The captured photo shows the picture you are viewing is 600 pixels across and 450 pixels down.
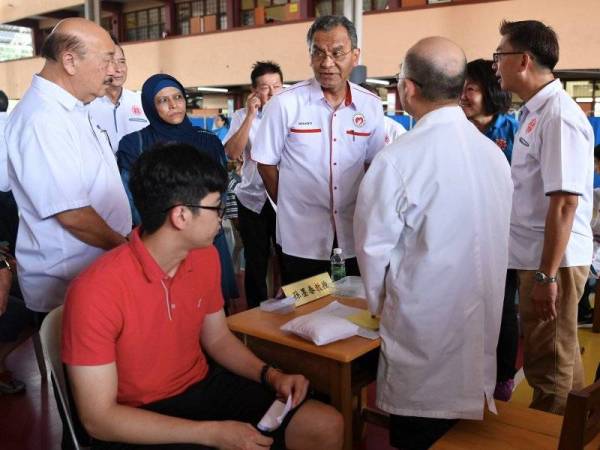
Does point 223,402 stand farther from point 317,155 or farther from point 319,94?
point 319,94

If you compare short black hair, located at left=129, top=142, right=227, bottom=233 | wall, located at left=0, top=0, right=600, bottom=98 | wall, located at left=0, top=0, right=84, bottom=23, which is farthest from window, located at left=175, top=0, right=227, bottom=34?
short black hair, located at left=129, top=142, right=227, bottom=233

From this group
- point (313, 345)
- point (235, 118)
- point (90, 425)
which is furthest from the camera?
point (235, 118)

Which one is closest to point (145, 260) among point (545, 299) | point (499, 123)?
point (545, 299)

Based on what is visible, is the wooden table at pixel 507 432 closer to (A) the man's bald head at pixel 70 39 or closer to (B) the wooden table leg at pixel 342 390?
(B) the wooden table leg at pixel 342 390

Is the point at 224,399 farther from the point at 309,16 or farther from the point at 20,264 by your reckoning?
the point at 309,16

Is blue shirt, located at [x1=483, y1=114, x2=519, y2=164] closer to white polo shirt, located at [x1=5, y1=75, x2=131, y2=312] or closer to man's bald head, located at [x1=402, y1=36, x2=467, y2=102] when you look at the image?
man's bald head, located at [x1=402, y1=36, x2=467, y2=102]

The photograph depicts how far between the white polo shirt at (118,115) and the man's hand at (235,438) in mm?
2179

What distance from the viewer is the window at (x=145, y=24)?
14617 millimetres

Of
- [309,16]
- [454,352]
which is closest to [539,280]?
[454,352]

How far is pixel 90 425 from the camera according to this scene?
138 cm

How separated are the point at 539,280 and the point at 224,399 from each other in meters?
1.18

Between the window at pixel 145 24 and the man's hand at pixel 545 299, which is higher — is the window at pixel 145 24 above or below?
above

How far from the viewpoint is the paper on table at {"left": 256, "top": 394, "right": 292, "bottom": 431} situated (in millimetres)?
1521

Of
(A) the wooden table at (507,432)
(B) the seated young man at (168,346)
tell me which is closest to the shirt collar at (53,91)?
(B) the seated young man at (168,346)
